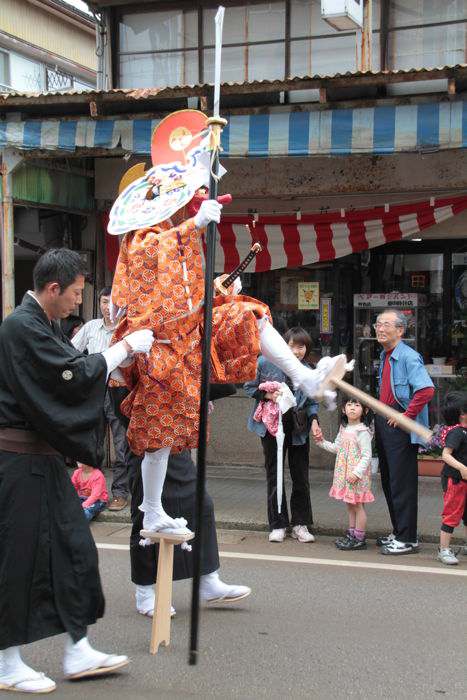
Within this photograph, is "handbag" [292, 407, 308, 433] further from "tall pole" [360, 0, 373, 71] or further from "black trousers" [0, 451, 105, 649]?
"tall pole" [360, 0, 373, 71]

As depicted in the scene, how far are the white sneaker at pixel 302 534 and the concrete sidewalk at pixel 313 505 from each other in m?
0.29

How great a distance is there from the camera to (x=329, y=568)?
20.5ft

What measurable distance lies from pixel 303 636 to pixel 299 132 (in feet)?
15.5

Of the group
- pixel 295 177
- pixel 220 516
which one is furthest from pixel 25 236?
pixel 220 516

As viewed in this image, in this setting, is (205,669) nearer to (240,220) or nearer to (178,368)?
(178,368)

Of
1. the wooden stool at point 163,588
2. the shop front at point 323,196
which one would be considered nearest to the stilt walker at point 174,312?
the wooden stool at point 163,588

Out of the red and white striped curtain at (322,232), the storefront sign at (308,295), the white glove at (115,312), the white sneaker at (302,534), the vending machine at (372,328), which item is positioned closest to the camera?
the white glove at (115,312)

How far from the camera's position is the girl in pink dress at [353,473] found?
6812 mm

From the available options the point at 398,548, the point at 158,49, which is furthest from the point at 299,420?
the point at 158,49

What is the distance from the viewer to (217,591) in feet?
17.0

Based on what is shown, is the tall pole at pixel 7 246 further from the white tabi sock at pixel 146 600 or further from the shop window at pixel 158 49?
the white tabi sock at pixel 146 600

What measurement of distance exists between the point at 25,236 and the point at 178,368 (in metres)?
6.85

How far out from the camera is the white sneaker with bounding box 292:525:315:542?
277 inches

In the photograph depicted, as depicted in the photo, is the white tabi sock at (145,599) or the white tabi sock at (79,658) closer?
the white tabi sock at (79,658)
